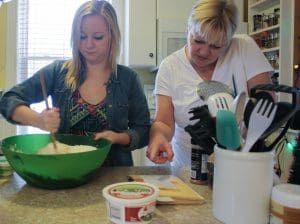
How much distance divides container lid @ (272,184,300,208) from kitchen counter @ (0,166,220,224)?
0.14 metres

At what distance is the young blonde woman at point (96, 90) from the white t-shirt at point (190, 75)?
0.14 m

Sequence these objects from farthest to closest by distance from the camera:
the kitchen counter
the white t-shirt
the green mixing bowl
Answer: the white t-shirt < the green mixing bowl < the kitchen counter

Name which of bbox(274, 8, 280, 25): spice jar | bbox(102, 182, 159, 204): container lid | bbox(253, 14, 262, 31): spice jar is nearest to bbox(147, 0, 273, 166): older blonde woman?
bbox(102, 182, 159, 204): container lid

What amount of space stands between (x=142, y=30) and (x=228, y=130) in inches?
88.3

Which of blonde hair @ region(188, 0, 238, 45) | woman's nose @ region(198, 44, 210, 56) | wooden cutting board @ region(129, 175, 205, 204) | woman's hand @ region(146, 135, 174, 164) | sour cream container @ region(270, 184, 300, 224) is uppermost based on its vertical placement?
blonde hair @ region(188, 0, 238, 45)

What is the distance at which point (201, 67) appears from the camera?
1.31m

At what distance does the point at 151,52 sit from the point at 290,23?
42.3 inches

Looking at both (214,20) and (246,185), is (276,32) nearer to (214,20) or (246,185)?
(214,20)

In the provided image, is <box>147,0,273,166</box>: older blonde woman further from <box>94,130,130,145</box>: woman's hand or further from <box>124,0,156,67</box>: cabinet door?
<box>124,0,156,67</box>: cabinet door

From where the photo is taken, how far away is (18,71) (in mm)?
2975

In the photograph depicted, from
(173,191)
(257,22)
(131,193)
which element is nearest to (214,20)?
(173,191)

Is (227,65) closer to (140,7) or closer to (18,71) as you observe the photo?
(140,7)

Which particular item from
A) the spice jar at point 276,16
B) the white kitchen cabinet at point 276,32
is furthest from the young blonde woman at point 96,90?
the spice jar at point 276,16

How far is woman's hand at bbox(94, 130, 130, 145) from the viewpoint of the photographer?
1.00 meters
